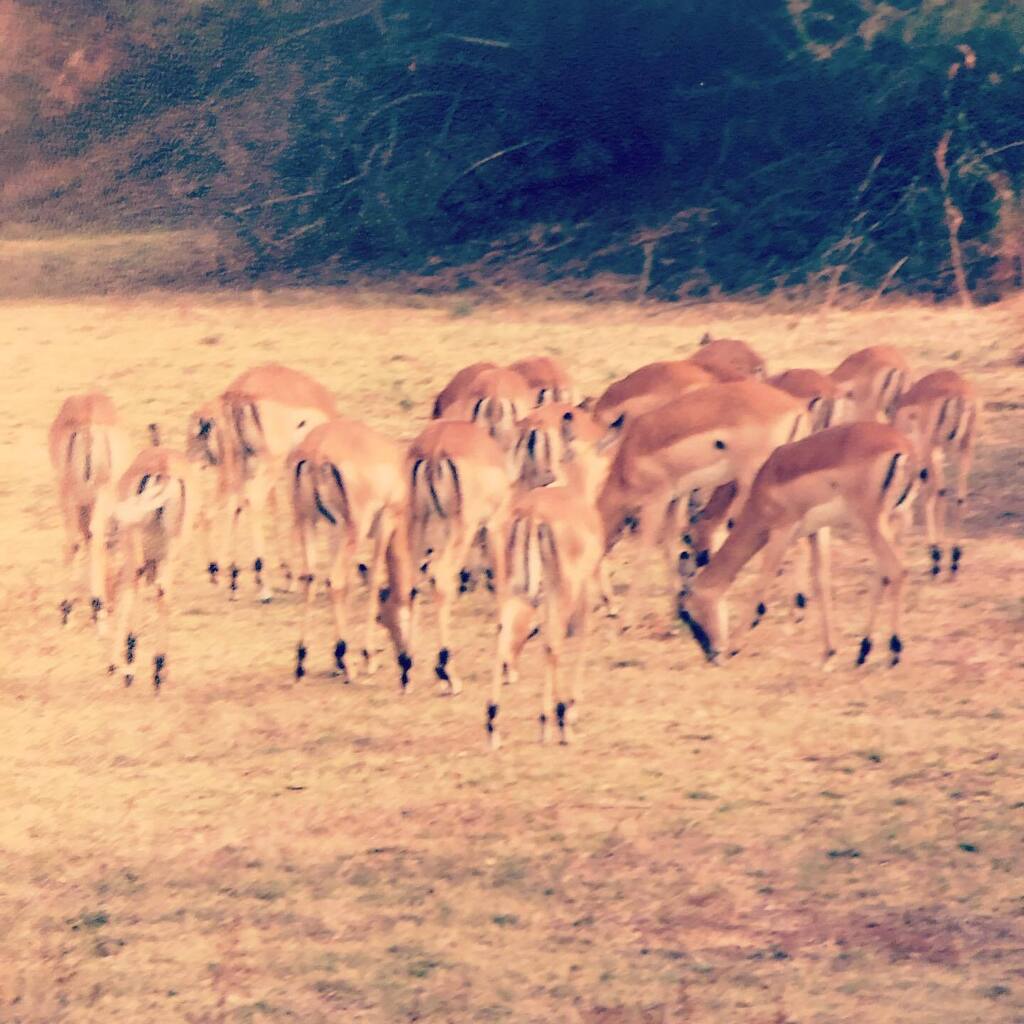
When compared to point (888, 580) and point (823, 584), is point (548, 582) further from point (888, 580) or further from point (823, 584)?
point (888, 580)

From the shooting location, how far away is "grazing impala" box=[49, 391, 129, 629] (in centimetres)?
690

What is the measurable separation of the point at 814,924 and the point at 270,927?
160 centimetres

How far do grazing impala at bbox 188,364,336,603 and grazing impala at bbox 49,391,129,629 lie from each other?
0.48m

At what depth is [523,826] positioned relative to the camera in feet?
17.0

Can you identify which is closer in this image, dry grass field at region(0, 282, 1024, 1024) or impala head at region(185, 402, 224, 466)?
dry grass field at region(0, 282, 1024, 1024)

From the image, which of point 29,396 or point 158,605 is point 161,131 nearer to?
point 29,396

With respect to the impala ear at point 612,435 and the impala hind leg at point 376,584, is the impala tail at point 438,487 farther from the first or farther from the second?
the impala ear at point 612,435

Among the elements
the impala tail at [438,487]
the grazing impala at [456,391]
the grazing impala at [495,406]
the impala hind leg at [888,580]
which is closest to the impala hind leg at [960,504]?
the impala hind leg at [888,580]

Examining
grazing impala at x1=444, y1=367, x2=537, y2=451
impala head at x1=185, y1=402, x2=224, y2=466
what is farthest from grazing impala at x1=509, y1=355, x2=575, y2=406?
impala head at x1=185, y1=402, x2=224, y2=466

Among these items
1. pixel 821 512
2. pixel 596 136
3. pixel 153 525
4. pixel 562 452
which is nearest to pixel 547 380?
pixel 562 452

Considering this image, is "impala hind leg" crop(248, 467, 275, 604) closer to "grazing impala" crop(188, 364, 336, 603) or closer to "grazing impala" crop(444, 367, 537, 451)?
"grazing impala" crop(188, 364, 336, 603)

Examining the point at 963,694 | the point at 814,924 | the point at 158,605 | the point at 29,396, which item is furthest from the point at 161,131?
the point at 814,924

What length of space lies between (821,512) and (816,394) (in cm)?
125

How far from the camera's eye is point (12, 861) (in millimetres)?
5105
